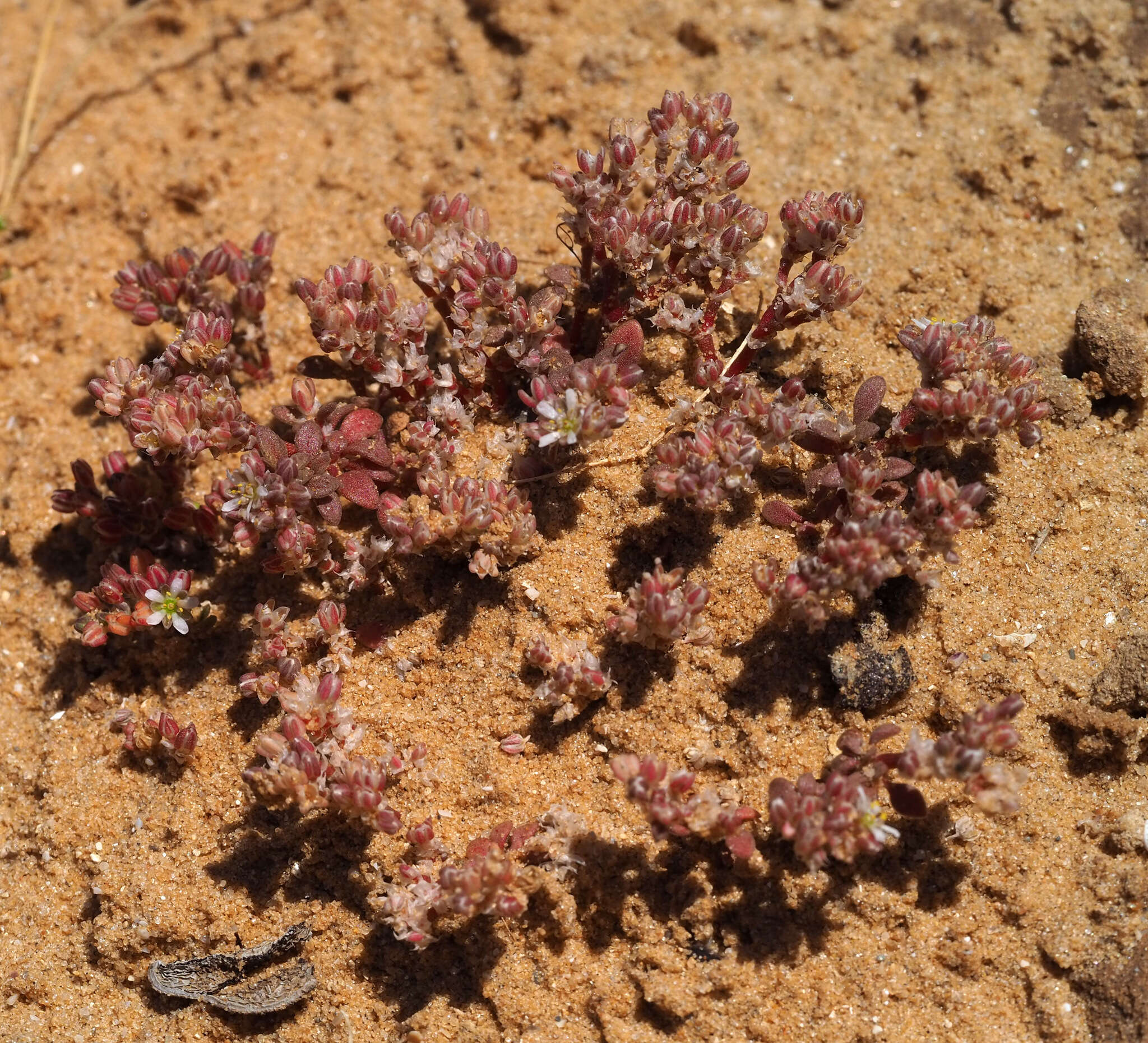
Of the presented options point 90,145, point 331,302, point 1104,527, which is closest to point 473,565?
point 331,302

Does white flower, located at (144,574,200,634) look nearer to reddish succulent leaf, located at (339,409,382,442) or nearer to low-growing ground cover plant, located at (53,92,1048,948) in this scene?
low-growing ground cover plant, located at (53,92,1048,948)

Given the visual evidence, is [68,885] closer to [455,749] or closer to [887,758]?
[455,749]

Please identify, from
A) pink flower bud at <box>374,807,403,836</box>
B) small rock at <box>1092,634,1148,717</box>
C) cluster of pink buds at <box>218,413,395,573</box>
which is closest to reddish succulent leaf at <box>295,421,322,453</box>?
cluster of pink buds at <box>218,413,395,573</box>

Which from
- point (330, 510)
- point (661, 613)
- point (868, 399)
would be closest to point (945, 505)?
point (868, 399)

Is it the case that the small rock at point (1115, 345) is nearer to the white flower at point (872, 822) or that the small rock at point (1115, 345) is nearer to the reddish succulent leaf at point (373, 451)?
the white flower at point (872, 822)

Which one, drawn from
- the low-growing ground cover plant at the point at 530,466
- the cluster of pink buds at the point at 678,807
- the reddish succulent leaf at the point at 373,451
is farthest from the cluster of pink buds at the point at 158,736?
the cluster of pink buds at the point at 678,807
